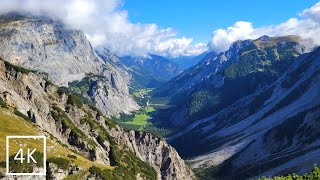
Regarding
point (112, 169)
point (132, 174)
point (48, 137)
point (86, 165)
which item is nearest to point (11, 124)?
point (48, 137)

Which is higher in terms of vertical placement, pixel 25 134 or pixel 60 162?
pixel 25 134

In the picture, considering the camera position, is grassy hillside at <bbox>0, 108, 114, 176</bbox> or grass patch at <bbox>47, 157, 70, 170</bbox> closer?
grass patch at <bbox>47, 157, 70, 170</bbox>

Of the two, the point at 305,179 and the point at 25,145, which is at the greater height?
the point at 25,145

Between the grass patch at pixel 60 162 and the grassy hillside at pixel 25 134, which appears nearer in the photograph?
the grass patch at pixel 60 162

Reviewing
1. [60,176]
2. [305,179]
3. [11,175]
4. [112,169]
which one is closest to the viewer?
[305,179]

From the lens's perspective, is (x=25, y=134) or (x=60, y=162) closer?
(x=60, y=162)

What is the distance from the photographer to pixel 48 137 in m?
179

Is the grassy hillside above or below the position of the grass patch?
above

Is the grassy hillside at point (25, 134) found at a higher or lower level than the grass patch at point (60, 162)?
higher

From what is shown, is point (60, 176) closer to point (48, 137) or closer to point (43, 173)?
point (43, 173)

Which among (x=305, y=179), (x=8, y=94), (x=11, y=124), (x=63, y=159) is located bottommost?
(x=305, y=179)

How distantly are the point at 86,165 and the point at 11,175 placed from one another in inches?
1407

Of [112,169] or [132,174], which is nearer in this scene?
[112,169]

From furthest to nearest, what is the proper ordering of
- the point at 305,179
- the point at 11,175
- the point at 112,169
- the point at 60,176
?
the point at 112,169 → the point at 60,176 → the point at 11,175 → the point at 305,179
